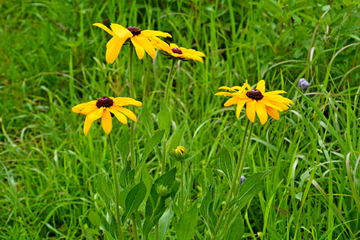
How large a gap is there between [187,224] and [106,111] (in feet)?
1.51

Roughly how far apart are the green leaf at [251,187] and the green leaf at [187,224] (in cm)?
14

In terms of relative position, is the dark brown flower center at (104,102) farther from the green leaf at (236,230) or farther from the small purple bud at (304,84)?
the small purple bud at (304,84)

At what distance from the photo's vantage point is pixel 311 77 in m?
2.30

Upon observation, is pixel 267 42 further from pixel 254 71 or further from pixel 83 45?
pixel 83 45

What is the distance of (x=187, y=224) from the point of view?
1.26 m

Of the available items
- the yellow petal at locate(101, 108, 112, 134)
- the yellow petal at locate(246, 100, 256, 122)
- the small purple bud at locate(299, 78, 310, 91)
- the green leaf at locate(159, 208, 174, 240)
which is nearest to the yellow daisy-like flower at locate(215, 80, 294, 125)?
the yellow petal at locate(246, 100, 256, 122)

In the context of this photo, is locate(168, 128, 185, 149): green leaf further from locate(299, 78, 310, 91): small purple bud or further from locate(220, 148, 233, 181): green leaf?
locate(299, 78, 310, 91): small purple bud

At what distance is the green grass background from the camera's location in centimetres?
167

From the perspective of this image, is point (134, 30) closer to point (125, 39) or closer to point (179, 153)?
point (125, 39)

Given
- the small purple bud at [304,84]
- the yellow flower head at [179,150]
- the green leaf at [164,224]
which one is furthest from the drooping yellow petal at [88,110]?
the small purple bud at [304,84]

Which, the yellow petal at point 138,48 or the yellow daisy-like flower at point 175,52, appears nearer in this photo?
the yellow petal at point 138,48

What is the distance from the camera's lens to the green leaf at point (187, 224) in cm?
125

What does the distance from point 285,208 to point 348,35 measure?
102 cm

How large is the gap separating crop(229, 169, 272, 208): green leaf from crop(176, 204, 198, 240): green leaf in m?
0.14
